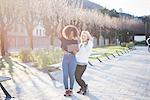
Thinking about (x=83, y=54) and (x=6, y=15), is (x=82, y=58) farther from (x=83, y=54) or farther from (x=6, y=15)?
(x=6, y=15)

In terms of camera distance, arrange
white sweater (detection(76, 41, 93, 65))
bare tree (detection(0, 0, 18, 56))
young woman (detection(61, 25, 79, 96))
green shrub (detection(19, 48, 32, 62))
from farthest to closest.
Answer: bare tree (detection(0, 0, 18, 56))
green shrub (detection(19, 48, 32, 62))
white sweater (detection(76, 41, 93, 65))
young woman (detection(61, 25, 79, 96))

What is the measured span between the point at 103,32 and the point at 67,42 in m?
60.0

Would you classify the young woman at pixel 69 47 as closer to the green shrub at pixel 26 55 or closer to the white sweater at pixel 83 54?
the white sweater at pixel 83 54

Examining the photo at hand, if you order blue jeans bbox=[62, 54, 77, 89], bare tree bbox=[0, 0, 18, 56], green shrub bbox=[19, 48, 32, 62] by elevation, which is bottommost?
green shrub bbox=[19, 48, 32, 62]

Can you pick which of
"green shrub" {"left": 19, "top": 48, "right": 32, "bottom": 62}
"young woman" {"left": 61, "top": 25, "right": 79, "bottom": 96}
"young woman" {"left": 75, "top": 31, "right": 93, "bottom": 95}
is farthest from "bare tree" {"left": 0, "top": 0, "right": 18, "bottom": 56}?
"young woman" {"left": 61, "top": 25, "right": 79, "bottom": 96}

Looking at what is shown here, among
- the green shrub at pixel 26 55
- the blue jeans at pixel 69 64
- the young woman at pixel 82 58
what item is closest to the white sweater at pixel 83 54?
the young woman at pixel 82 58

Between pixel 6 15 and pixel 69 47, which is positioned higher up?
pixel 6 15

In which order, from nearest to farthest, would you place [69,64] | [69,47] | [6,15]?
1. [69,47]
2. [69,64]
3. [6,15]

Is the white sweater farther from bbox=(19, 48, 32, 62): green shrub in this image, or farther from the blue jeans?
bbox=(19, 48, 32, 62): green shrub

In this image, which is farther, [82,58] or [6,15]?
[6,15]

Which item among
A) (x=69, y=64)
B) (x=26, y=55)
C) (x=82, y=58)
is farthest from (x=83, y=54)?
(x=26, y=55)

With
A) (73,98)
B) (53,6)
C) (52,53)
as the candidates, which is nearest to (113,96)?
(73,98)

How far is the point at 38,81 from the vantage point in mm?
12453

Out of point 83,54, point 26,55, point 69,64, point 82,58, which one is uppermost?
point 83,54
